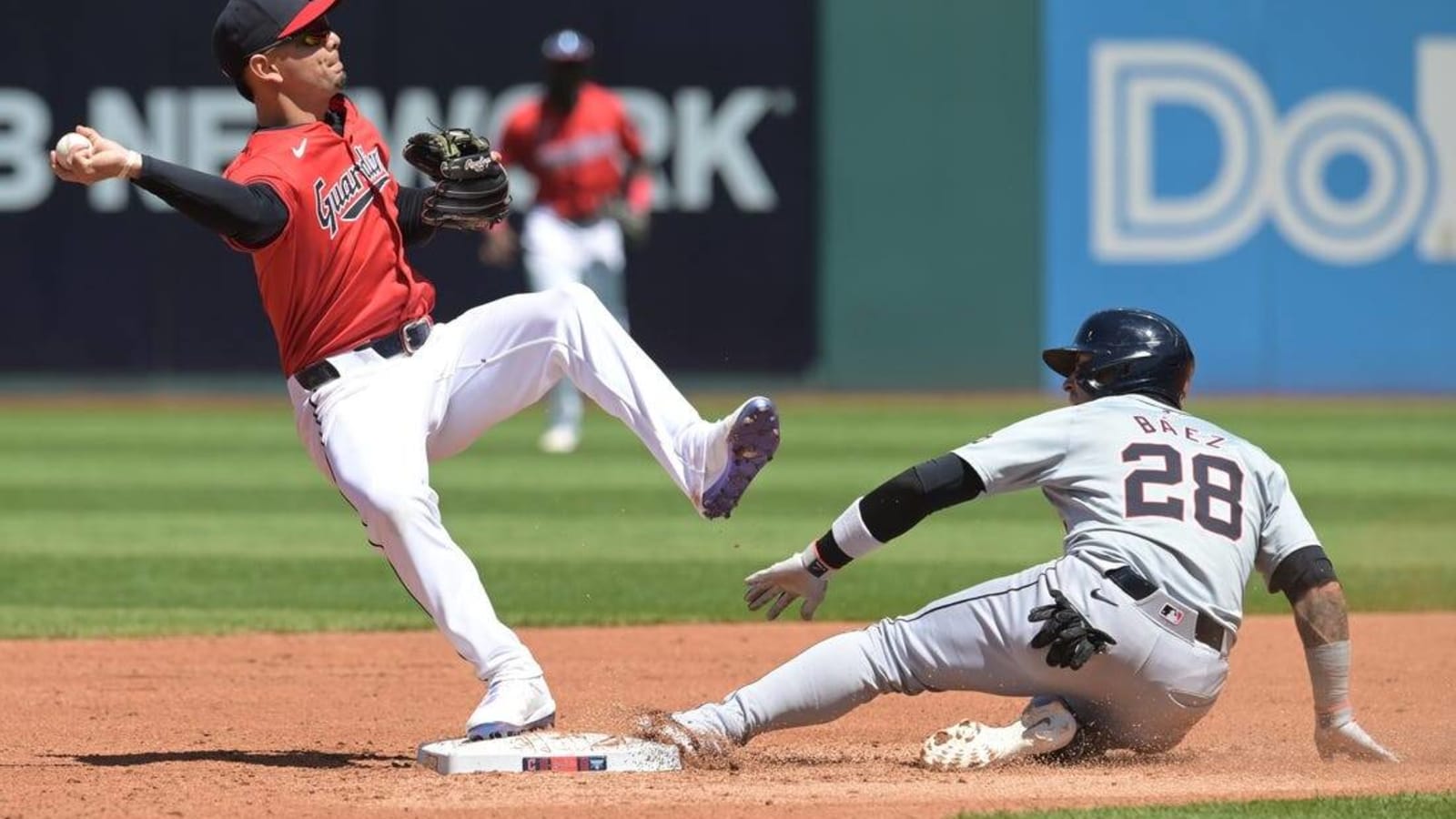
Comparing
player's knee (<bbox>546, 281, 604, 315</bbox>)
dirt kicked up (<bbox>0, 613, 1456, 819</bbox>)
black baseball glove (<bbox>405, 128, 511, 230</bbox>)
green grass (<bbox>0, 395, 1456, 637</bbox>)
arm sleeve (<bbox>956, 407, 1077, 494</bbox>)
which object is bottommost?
green grass (<bbox>0, 395, 1456, 637</bbox>)

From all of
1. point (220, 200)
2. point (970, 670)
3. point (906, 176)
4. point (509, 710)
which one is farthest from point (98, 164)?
point (906, 176)

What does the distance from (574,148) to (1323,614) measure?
8.98 m

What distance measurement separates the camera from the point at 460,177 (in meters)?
5.37

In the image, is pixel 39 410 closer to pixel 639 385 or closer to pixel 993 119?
pixel 993 119

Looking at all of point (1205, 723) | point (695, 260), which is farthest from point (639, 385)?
point (695, 260)

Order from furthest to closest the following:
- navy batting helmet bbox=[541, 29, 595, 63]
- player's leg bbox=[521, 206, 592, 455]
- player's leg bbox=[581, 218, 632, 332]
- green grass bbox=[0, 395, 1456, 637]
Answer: player's leg bbox=[581, 218, 632, 332] < navy batting helmet bbox=[541, 29, 595, 63] < player's leg bbox=[521, 206, 592, 455] < green grass bbox=[0, 395, 1456, 637]

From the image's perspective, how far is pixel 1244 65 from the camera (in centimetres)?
1672

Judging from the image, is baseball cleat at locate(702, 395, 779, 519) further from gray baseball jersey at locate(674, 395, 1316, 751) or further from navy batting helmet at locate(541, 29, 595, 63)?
navy batting helmet at locate(541, 29, 595, 63)

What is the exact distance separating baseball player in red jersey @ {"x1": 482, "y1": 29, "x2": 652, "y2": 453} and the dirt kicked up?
5.46 m

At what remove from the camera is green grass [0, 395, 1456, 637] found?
27.8ft

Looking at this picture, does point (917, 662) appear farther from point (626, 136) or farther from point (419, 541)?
point (626, 136)

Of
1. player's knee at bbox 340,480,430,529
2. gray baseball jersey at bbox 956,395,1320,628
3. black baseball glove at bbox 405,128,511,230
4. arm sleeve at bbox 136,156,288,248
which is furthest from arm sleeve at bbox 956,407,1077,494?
arm sleeve at bbox 136,156,288,248

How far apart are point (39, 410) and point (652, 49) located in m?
5.36

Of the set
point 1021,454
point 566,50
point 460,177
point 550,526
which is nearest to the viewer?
point 1021,454
